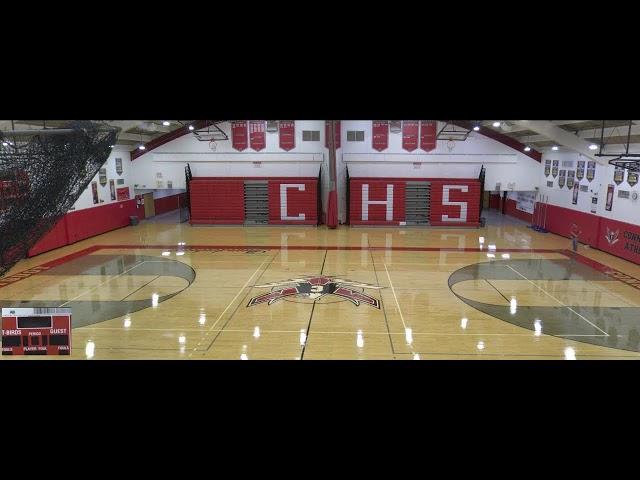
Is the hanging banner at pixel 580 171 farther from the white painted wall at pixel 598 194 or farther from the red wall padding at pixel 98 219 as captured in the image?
the red wall padding at pixel 98 219

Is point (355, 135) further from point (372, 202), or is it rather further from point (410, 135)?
point (372, 202)

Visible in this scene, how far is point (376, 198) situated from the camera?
23531mm

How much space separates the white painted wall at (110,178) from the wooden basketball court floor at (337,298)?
191 cm

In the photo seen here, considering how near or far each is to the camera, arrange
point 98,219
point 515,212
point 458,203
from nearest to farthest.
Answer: point 98,219 < point 458,203 < point 515,212

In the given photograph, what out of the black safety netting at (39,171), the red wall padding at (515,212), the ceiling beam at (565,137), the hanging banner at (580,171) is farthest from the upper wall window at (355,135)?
the black safety netting at (39,171)

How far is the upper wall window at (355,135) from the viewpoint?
23734 millimetres

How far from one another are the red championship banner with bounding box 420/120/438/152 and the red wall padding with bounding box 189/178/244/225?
9868 mm

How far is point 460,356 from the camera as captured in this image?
26.5ft

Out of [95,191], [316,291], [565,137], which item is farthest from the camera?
[95,191]

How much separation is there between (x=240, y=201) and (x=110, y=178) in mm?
6492

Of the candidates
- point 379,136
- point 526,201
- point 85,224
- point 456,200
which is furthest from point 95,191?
point 526,201

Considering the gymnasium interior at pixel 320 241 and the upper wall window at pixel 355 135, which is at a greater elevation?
the upper wall window at pixel 355 135

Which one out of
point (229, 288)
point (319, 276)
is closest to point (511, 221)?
point (319, 276)
